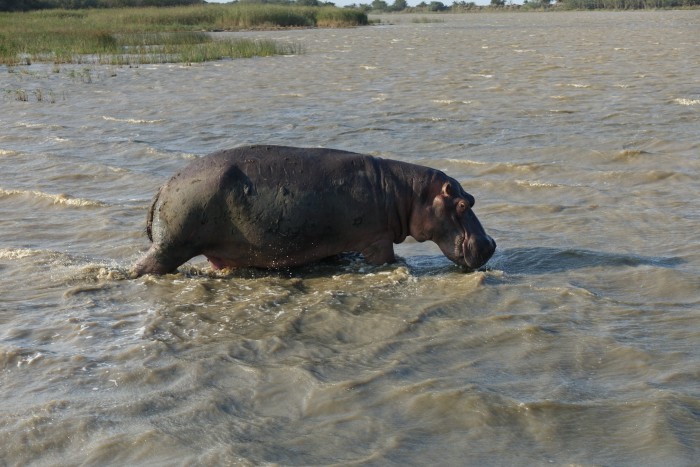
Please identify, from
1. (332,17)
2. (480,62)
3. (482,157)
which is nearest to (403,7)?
(332,17)

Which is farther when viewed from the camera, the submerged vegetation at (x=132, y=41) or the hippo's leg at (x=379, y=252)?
the submerged vegetation at (x=132, y=41)

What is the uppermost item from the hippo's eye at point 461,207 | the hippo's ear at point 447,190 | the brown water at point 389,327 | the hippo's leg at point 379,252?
the hippo's ear at point 447,190

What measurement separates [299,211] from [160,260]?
111 cm

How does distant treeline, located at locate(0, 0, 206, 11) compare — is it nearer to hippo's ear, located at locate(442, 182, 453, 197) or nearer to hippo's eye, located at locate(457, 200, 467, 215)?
hippo's ear, located at locate(442, 182, 453, 197)

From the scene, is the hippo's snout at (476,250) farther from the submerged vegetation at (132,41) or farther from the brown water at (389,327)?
the submerged vegetation at (132,41)

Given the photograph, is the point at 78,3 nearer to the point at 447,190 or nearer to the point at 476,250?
the point at 447,190

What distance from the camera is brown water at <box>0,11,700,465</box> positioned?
4.49m

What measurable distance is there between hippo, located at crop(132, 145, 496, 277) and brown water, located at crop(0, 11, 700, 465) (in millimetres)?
220

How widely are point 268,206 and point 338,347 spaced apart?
1502 millimetres

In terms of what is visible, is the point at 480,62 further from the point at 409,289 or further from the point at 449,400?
the point at 449,400

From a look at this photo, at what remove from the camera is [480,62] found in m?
26.4

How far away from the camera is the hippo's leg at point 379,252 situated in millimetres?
7172

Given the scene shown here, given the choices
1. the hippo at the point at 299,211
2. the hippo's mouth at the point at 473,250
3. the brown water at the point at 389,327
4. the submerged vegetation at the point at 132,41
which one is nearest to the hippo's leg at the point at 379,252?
the hippo at the point at 299,211

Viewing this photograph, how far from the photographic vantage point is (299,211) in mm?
6875
